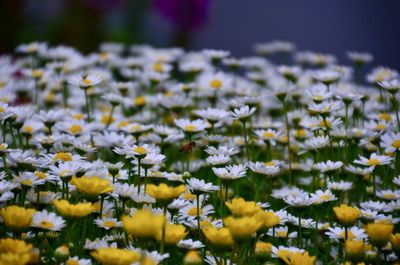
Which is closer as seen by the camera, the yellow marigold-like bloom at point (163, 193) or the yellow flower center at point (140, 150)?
the yellow marigold-like bloom at point (163, 193)

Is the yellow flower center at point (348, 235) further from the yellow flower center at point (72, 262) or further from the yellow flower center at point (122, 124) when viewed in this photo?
the yellow flower center at point (122, 124)

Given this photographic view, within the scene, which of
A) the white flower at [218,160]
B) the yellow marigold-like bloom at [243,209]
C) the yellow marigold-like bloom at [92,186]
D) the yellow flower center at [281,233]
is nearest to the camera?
the yellow marigold-like bloom at [243,209]

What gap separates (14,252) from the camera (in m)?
1.40

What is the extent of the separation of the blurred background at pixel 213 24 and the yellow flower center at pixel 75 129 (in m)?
2.84

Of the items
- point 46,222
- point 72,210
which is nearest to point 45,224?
point 46,222

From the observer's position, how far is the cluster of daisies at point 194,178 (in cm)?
154

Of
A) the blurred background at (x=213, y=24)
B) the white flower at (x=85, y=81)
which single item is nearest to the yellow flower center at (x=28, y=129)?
the white flower at (x=85, y=81)

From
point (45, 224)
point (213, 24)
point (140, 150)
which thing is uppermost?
point (213, 24)

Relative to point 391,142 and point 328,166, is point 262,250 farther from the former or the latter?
point 391,142

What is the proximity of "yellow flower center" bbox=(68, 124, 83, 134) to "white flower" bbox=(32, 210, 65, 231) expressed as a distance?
71 cm

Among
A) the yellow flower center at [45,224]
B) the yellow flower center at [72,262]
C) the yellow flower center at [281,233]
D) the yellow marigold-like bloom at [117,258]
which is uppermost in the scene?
the yellow marigold-like bloom at [117,258]

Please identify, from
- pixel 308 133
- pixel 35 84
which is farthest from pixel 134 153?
pixel 35 84

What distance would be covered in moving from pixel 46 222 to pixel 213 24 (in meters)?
5.83

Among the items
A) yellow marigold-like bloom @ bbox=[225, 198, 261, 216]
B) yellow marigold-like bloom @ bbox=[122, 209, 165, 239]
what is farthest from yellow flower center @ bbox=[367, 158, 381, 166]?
yellow marigold-like bloom @ bbox=[122, 209, 165, 239]
